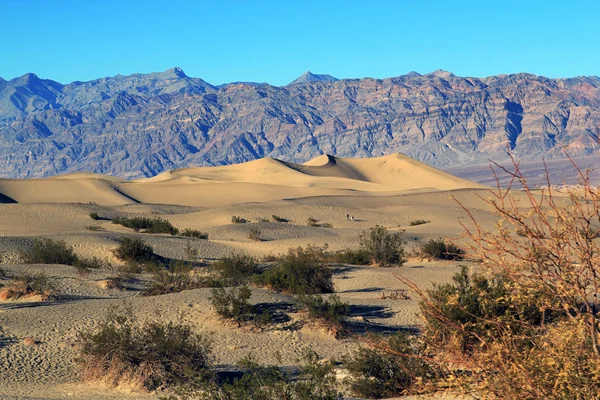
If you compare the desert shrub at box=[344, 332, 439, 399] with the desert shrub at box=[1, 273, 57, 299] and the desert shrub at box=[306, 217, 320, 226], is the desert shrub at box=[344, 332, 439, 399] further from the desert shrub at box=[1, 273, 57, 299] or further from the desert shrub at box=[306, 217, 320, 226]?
the desert shrub at box=[306, 217, 320, 226]

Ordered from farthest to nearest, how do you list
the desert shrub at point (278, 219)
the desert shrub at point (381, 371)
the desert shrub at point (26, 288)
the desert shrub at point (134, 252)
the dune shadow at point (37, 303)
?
the desert shrub at point (278, 219)
the desert shrub at point (134, 252)
the desert shrub at point (26, 288)
the dune shadow at point (37, 303)
the desert shrub at point (381, 371)

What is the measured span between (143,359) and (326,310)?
17.0 feet

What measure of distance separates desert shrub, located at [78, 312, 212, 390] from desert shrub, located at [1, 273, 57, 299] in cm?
621

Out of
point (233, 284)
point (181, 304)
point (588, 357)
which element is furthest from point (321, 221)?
point (588, 357)

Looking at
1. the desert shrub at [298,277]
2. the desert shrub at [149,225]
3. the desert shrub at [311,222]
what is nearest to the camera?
the desert shrub at [298,277]

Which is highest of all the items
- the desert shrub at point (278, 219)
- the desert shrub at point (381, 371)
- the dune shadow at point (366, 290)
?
the desert shrub at point (381, 371)

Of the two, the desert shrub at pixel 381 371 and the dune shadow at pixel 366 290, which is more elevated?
the desert shrub at pixel 381 371

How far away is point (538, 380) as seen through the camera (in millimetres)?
6027

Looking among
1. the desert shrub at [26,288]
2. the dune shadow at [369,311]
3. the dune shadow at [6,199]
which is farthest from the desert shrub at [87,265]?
the dune shadow at [6,199]

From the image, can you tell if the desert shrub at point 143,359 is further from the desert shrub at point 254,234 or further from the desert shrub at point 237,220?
the desert shrub at point 237,220

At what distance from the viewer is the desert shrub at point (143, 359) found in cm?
1170

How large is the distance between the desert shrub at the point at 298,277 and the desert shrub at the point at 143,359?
804cm

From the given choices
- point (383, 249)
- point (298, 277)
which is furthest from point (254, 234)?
point (298, 277)

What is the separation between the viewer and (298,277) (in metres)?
20.7
